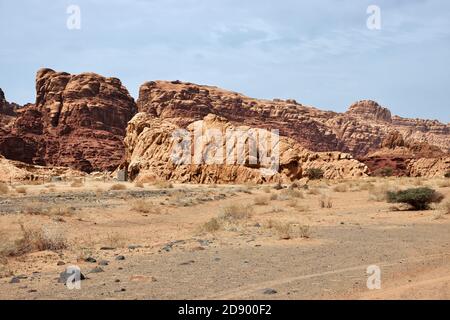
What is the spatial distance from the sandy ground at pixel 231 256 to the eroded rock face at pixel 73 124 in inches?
3089

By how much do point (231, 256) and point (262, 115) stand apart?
422 feet

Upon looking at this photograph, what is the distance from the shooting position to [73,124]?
104625 mm

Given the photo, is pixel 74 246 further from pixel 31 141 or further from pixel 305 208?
pixel 31 141

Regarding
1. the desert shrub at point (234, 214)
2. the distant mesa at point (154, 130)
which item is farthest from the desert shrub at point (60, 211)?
the distant mesa at point (154, 130)

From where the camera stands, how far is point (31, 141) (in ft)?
309

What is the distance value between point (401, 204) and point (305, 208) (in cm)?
412

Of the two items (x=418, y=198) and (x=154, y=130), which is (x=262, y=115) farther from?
(x=418, y=198)

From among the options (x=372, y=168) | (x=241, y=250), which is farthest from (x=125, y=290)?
(x=372, y=168)

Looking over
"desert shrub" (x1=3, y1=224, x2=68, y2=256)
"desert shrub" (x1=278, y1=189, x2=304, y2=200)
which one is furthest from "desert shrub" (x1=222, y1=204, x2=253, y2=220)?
"desert shrub" (x1=278, y1=189, x2=304, y2=200)

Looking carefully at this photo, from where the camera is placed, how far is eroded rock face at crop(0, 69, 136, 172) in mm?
94000

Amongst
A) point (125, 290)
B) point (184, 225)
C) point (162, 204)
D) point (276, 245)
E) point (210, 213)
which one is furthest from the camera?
point (162, 204)

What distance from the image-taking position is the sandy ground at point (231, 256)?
21.6ft

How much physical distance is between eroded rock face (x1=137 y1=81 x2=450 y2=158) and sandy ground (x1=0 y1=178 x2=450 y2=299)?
9443cm

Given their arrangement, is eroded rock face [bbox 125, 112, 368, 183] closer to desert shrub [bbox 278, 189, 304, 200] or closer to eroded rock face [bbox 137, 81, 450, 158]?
desert shrub [bbox 278, 189, 304, 200]
